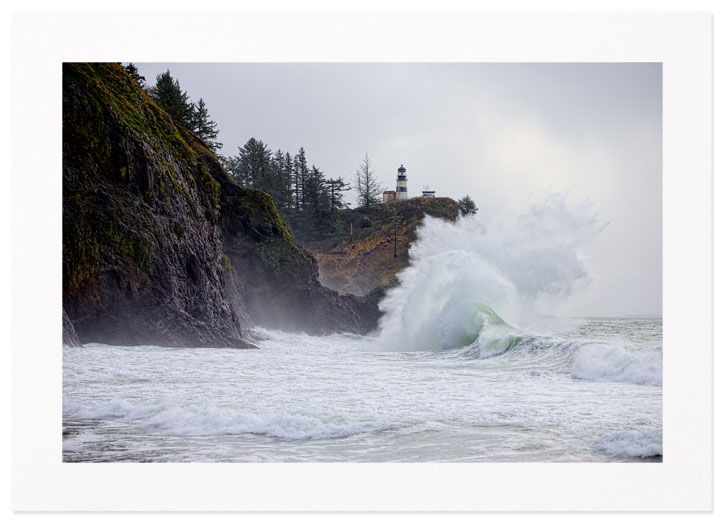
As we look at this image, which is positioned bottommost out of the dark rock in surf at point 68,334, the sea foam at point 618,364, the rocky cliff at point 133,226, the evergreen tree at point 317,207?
the sea foam at point 618,364

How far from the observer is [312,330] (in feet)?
67.2

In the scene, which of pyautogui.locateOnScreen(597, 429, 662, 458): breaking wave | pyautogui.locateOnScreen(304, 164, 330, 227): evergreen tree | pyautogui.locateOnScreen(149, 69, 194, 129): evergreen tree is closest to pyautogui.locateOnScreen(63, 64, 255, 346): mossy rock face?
pyautogui.locateOnScreen(149, 69, 194, 129): evergreen tree

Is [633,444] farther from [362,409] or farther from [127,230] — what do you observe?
[127,230]

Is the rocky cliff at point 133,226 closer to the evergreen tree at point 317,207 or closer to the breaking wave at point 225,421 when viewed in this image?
the breaking wave at point 225,421

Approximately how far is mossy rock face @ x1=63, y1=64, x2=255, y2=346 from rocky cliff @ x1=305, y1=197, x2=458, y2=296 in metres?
21.7

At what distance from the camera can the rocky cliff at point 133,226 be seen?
353 inches

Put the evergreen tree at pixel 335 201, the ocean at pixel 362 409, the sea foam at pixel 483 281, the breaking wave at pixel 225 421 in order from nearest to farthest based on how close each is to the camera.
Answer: the ocean at pixel 362 409, the breaking wave at pixel 225 421, the sea foam at pixel 483 281, the evergreen tree at pixel 335 201

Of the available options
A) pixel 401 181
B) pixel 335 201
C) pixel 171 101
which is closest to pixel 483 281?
pixel 401 181

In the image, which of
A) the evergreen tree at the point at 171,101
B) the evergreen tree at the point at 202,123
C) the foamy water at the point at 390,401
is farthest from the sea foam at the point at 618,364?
the evergreen tree at the point at 171,101

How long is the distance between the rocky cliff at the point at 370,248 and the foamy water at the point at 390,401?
23172 mm

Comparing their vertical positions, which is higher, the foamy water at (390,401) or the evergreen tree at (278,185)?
the evergreen tree at (278,185)

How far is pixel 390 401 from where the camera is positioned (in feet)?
17.8

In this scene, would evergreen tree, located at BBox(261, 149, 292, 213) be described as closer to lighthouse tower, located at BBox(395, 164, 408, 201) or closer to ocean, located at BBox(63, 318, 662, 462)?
lighthouse tower, located at BBox(395, 164, 408, 201)

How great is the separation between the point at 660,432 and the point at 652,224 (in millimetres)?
1571
